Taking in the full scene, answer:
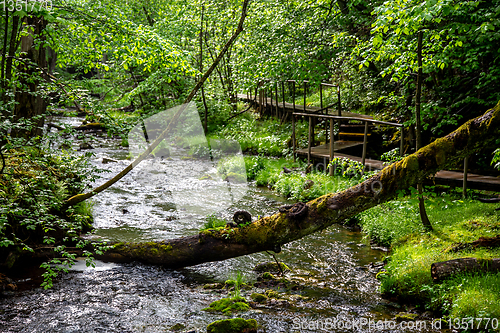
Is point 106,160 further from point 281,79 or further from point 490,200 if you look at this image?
point 490,200

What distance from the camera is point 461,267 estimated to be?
425cm

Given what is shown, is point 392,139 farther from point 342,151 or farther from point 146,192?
point 146,192

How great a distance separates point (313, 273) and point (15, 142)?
4.52 m

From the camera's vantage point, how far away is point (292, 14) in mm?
12812

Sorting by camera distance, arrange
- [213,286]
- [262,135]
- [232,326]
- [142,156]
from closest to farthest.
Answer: [232,326], [213,286], [142,156], [262,135]

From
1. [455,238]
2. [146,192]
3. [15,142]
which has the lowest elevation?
[146,192]

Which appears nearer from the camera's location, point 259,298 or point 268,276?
point 259,298

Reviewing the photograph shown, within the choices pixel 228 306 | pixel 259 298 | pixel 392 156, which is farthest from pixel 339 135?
pixel 228 306

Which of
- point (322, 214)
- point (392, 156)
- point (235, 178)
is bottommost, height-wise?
point (235, 178)

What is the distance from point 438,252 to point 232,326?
3214 mm

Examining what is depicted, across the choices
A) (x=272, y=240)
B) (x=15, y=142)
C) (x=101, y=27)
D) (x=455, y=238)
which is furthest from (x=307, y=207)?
(x=101, y=27)

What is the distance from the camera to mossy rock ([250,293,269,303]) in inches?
184

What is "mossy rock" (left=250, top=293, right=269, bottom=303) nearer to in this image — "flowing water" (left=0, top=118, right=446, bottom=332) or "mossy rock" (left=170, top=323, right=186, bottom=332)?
"flowing water" (left=0, top=118, right=446, bottom=332)

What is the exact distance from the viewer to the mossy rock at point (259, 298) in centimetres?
466
